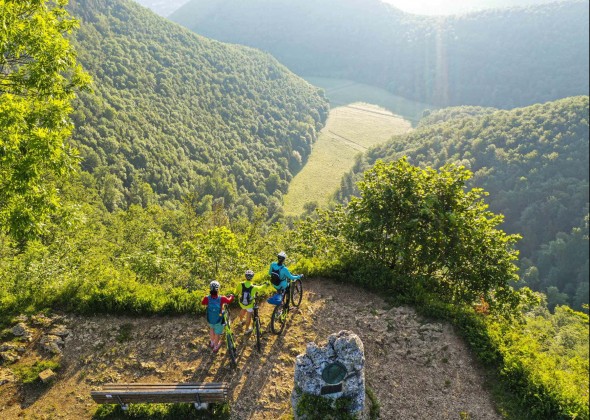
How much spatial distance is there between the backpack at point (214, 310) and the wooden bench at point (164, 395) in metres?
1.93

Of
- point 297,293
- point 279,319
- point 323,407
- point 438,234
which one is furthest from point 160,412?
point 438,234

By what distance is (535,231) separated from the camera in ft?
378

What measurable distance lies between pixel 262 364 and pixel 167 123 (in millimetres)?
144365

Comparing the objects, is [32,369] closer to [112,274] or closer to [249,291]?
[112,274]

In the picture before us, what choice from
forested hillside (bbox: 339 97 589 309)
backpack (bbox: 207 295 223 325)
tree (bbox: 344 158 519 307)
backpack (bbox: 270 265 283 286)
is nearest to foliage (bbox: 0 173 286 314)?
backpack (bbox: 207 295 223 325)

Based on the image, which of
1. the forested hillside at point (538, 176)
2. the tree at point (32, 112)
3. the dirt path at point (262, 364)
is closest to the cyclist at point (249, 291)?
the dirt path at point (262, 364)

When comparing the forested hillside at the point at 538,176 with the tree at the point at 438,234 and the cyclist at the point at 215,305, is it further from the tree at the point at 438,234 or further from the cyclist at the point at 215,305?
the cyclist at the point at 215,305

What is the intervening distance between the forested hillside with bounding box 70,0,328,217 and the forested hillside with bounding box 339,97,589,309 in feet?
143

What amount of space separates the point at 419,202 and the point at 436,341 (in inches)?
221

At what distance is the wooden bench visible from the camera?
32.8 feet

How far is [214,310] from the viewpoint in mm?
11438

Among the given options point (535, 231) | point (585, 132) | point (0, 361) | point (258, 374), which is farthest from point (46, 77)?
point (585, 132)

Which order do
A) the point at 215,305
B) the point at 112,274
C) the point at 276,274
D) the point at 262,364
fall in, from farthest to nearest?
the point at 112,274
the point at 276,274
the point at 262,364
the point at 215,305

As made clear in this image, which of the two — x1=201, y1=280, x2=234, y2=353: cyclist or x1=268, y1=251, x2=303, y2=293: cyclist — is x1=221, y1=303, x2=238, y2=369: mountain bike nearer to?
x1=201, y1=280, x2=234, y2=353: cyclist
